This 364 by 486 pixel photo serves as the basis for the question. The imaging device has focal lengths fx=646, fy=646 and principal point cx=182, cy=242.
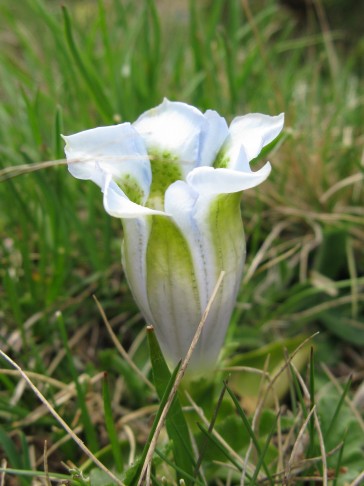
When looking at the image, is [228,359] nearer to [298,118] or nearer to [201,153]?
[201,153]

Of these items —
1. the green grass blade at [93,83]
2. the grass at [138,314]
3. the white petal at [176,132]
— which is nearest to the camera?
the white petal at [176,132]

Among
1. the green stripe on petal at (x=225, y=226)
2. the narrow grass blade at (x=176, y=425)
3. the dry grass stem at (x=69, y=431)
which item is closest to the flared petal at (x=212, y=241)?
the green stripe on petal at (x=225, y=226)

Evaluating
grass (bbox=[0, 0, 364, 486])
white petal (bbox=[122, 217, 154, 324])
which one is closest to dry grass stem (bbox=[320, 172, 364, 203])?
grass (bbox=[0, 0, 364, 486])

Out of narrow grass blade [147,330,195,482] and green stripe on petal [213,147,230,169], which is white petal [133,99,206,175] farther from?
narrow grass blade [147,330,195,482]

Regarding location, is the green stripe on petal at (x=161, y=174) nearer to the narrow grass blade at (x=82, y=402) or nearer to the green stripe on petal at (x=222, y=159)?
the green stripe on petal at (x=222, y=159)

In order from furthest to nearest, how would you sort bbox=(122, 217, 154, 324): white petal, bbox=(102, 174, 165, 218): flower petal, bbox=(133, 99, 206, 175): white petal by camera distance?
1. bbox=(133, 99, 206, 175): white petal
2. bbox=(122, 217, 154, 324): white petal
3. bbox=(102, 174, 165, 218): flower petal

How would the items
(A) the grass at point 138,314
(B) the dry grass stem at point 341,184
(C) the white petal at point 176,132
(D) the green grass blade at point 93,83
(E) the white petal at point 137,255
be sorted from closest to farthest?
(E) the white petal at point 137,255
(C) the white petal at point 176,132
(A) the grass at point 138,314
(D) the green grass blade at point 93,83
(B) the dry grass stem at point 341,184
